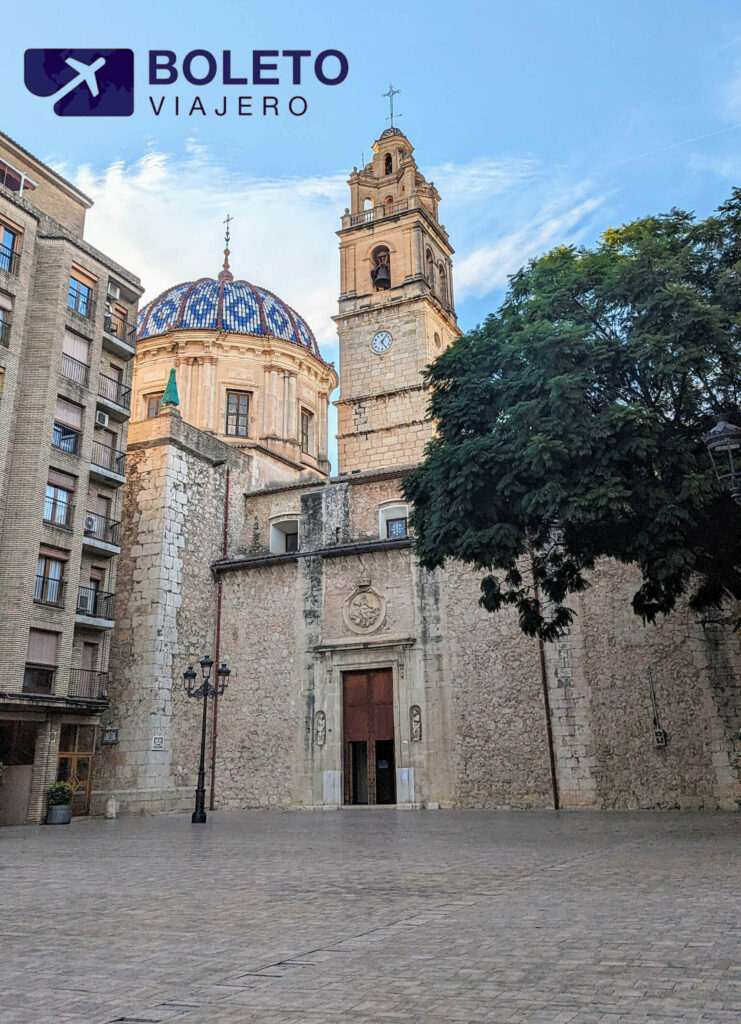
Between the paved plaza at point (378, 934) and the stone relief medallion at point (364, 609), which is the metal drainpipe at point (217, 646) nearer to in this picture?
the stone relief medallion at point (364, 609)

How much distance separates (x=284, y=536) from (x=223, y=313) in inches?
543

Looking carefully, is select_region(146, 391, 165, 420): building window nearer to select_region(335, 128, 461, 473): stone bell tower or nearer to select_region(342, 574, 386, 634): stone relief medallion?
select_region(335, 128, 461, 473): stone bell tower

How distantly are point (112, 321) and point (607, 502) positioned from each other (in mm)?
19237

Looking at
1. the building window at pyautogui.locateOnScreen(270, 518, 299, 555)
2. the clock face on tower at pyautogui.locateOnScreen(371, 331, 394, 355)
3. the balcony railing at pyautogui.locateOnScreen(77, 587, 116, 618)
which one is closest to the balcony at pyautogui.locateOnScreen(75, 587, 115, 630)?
the balcony railing at pyautogui.locateOnScreen(77, 587, 116, 618)

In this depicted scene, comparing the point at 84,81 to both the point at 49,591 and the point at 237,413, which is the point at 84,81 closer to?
the point at 49,591

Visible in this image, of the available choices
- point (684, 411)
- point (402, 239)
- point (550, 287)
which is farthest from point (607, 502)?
point (402, 239)

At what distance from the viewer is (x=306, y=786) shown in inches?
957

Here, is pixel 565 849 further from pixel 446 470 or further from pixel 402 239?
pixel 402 239

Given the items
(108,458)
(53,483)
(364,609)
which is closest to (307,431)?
(108,458)

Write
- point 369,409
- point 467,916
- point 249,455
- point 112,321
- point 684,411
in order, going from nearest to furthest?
1. point 467,916
2. point 684,411
3. point 112,321
4. point 249,455
5. point 369,409

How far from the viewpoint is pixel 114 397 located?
25969 millimetres

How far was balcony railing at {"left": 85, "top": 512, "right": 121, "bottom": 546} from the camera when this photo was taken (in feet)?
79.2

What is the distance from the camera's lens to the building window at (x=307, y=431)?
38.8 m

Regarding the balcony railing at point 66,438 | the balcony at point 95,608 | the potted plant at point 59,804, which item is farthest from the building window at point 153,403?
the potted plant at point 59,804
